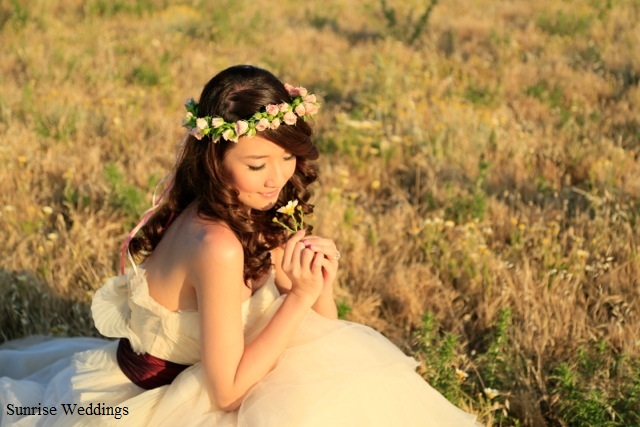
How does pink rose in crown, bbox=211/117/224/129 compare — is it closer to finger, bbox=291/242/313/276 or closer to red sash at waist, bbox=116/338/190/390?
finger, bbox=291/242/313/276

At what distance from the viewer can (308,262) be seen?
90.5 inches

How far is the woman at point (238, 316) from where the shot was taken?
2344mm

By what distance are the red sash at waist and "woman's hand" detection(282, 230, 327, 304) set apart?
23.5 inches

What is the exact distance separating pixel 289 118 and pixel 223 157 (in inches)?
10.1

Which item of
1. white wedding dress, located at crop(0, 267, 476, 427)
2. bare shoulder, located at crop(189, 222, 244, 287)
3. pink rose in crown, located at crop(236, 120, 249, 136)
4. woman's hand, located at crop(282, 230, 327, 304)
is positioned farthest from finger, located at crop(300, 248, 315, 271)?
pink rose in crown, located at crop(236, 120, 249, 136)

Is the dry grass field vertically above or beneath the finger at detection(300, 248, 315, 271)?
beneath

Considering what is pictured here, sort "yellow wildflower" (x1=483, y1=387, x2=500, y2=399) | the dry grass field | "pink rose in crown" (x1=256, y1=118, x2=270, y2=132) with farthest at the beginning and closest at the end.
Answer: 1. the dry grass field
2. "yellow wildflower" (x1=483, y1=387, x2=500, y2=399)
3. "pink rose in crown" (x1=256, y1=118, x2=270, y2=132)

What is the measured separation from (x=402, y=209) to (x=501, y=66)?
9.79 ft

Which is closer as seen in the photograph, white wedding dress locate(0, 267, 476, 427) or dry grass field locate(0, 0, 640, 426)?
white wedding dress locate(0, 267, 476, 427)

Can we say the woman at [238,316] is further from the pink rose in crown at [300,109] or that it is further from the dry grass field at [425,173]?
the dry grass field at [425,173]

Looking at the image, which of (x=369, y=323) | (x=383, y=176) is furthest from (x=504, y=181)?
(x=369, y=323)

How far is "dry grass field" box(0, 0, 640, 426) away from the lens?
3461mm

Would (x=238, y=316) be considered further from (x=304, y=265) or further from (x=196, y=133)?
(x=196, y=133)

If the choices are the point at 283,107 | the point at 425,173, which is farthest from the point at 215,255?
the point at 425,173
